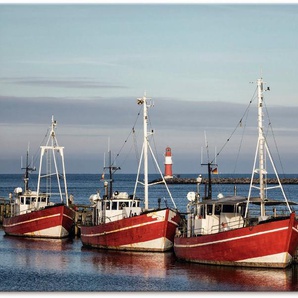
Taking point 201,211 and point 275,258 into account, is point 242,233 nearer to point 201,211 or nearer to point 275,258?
point 275,258

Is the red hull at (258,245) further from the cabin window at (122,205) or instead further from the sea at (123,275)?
the cabin window at (122,205)

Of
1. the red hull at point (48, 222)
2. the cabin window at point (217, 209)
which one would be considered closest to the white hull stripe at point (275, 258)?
the cabin window at point (217, 209)

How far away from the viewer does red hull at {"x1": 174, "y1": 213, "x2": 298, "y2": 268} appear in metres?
25.9

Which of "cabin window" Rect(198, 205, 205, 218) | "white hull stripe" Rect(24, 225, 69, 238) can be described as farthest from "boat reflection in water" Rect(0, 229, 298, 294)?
"white hull stripe" Rect(24, 225, 69, 238)

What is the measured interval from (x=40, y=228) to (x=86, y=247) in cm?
417

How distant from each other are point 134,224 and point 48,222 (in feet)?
26.3

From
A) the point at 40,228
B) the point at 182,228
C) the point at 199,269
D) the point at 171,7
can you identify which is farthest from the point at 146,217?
the point at 171,7

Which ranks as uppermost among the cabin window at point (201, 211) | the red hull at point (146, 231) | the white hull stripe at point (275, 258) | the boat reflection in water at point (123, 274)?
the cabin window at point (201, 211)

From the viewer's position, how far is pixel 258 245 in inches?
1033

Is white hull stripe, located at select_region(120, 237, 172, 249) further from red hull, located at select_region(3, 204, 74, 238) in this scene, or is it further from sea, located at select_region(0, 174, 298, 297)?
red hull, located at select_region(3, 204, 74, 238)

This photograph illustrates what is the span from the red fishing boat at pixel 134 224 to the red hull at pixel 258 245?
438 cm

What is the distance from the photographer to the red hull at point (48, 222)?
1533 inches

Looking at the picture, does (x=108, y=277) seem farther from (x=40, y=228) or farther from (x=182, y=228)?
(x=40, y=228)

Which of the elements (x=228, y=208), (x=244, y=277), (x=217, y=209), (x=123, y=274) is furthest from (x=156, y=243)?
(x=244, y=277)
